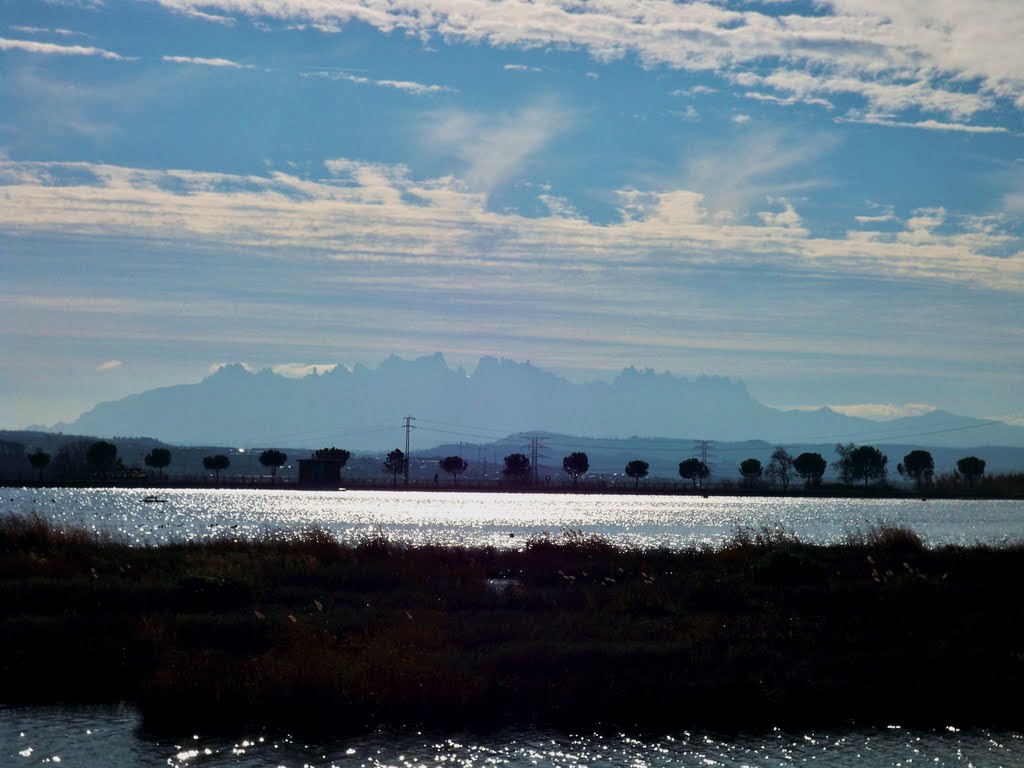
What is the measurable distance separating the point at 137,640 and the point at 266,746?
659cm

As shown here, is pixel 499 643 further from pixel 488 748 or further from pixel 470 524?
pixel 470 524

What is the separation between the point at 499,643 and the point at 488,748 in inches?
224

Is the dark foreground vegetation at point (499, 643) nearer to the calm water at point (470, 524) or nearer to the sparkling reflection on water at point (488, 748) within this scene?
the sparkling reflection on water at point (488, 748)

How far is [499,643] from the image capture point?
25.2 metres

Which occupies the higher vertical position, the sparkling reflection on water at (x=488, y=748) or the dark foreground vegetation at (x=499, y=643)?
the dark foreground vegetation at (x=499, y=643)

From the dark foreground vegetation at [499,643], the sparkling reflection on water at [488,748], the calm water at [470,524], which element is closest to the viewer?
the sparkling reflection on water at [488,748]

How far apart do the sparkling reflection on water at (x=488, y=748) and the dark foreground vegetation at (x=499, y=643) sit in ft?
2.27

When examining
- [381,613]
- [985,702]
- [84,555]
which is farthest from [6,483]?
[985,702]

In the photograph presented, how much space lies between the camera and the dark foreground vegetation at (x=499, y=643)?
69.2ft

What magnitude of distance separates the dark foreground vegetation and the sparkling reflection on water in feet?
2.27

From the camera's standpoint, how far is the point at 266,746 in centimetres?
1923

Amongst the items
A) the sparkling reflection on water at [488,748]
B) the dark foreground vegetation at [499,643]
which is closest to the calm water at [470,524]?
the dark foreground vegetation at [499,643]

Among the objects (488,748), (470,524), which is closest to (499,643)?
(488,748)

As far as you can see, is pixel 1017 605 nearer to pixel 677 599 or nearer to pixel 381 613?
pixel 677 599
